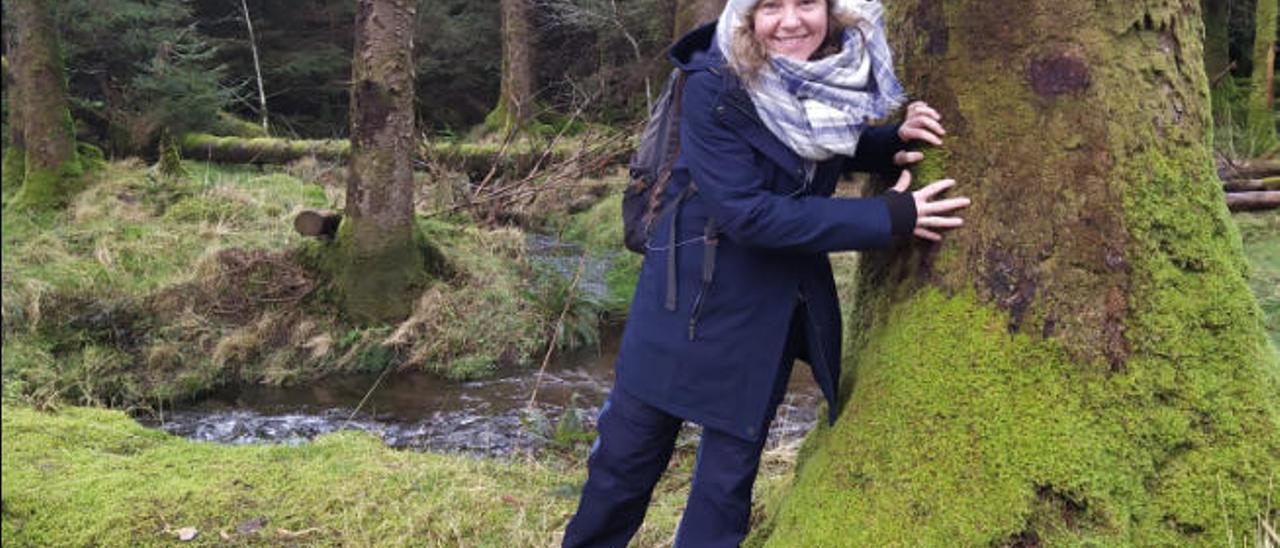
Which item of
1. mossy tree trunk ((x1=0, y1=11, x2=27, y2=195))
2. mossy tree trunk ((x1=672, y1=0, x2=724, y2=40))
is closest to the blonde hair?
mossy tree trunk ((x1=672, y1=0, x2=724, y2=40))

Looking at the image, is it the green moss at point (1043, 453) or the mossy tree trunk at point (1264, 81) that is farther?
the mossy tree trunk at point (1264, 81)

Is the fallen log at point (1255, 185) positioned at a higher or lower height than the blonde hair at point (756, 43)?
lower

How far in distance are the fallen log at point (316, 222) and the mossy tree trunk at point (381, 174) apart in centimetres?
22

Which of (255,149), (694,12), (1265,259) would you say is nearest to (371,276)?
(694,12)

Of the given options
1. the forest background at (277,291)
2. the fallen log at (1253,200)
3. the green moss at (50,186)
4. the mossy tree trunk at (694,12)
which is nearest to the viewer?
the forest background at (277,291)

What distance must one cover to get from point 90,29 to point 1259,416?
1777 centimetres

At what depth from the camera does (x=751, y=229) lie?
2.30m

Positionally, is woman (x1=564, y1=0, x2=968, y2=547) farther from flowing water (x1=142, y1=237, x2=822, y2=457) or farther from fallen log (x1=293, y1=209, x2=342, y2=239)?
fallen log (x1=293, y1=209, x2=342, y2=239)

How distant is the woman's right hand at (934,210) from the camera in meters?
2.34

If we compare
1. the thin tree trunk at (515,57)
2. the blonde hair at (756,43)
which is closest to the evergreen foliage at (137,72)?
the thin tree trunk at (515,57)

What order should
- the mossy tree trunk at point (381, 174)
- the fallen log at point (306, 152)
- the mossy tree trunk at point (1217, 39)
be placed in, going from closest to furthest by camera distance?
the mossy tree trunk at point (381, 174) < the fallen log at point (306, 152) < the mossy tree trunk at point (1217, 39)

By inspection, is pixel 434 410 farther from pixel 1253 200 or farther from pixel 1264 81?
pixel 1264 81

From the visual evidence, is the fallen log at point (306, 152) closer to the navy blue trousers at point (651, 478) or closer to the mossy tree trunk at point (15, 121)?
the mossy tree trunk at point (15, 121)

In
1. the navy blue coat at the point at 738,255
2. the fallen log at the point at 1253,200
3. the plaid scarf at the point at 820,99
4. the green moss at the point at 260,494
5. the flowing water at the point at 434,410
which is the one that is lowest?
the flowing water at the point at 434,410
